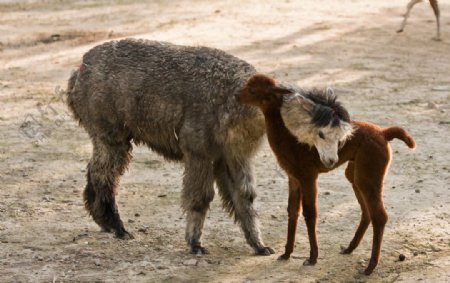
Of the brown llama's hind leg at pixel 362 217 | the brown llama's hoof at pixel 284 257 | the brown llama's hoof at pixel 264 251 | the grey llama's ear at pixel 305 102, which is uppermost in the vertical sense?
the grey llama's ear at pixel 305 102

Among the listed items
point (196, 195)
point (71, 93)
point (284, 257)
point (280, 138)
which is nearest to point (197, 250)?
point (196, 195)

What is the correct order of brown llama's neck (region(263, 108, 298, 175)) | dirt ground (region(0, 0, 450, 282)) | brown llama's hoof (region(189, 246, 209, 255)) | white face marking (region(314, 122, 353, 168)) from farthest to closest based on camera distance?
brown llama's hoof (region(189, 246, 209, 255)) < dirt ground (region(0, 0, 450, 282)) < brown llama's neck (region(263, 108, 298, 175)) < white face marking (region(314, 122, 353, 168))

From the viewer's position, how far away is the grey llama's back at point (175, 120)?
6.75m

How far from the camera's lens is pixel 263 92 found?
20.3 feet

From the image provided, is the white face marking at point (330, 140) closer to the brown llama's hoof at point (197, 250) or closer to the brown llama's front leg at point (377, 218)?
the brown llama's front leg at point (377, 218)

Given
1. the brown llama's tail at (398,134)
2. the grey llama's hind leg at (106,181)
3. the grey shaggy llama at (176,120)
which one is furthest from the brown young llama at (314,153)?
the grey llama's hind leg at (106,181)

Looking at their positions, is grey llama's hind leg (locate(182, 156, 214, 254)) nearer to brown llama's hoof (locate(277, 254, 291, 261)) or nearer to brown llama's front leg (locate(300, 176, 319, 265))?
brown llama's hoof (locate(277, 254, 291, 261))

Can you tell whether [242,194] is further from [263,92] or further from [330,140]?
[330,140]

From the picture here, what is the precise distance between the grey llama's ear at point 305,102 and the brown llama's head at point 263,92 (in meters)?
0.10

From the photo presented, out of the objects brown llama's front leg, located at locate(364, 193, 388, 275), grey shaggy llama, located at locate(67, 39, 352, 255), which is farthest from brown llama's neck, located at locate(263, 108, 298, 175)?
brown llama's front leg, located at locate(364, 193, 388, 275)

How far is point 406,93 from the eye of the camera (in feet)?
39.5

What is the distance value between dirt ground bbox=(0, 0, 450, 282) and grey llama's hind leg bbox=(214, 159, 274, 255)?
0.15m

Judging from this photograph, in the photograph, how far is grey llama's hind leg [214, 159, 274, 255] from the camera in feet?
22.9

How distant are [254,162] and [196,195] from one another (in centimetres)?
243
